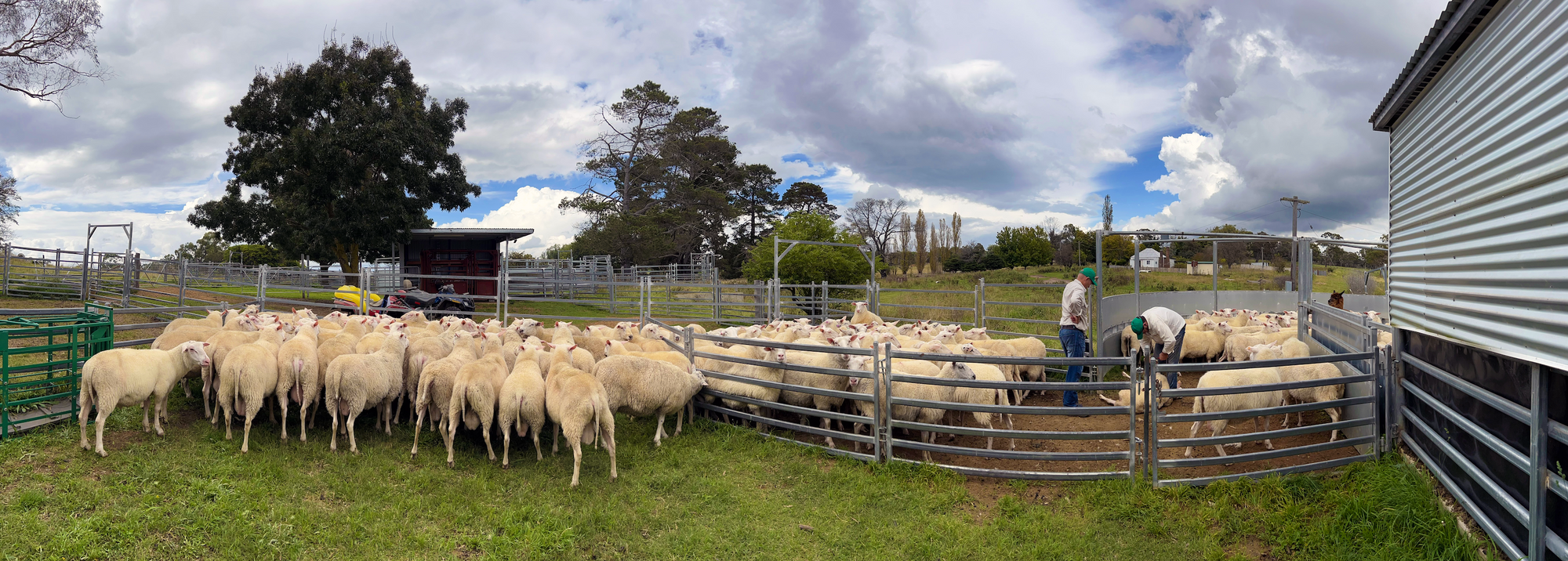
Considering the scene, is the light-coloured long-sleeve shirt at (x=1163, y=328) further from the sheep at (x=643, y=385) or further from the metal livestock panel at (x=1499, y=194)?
the sheep at (x=643, y=385)

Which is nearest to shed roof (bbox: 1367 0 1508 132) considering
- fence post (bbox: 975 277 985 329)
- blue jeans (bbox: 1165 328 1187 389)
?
blue jeans (bbox: 1165 328 1187 389)

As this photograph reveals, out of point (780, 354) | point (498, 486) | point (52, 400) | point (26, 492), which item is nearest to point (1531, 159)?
point (780, 354)

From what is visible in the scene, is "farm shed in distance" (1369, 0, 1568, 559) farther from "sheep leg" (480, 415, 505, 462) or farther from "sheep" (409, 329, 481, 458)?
"sheep" (409, 329, 481, 458)

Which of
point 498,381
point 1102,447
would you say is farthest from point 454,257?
point 1102,447

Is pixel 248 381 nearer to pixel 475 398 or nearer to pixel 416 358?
pixel 416 358

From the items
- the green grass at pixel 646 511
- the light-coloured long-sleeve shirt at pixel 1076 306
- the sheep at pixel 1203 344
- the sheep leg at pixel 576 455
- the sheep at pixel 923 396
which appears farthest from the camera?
the sheep at pixel 1203 344

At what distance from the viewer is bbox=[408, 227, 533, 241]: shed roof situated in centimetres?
2709

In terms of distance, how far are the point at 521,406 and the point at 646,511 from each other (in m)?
1.57

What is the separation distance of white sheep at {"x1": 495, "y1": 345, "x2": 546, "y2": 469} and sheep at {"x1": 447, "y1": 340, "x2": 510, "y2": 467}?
0.10 meters

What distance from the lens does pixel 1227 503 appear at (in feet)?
17.1

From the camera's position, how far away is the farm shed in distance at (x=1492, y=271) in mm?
3404

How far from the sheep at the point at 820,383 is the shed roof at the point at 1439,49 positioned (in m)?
5.05

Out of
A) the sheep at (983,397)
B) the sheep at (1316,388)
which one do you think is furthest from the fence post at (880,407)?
the sheep at (1316,388)

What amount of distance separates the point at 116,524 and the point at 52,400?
10.9 feet
